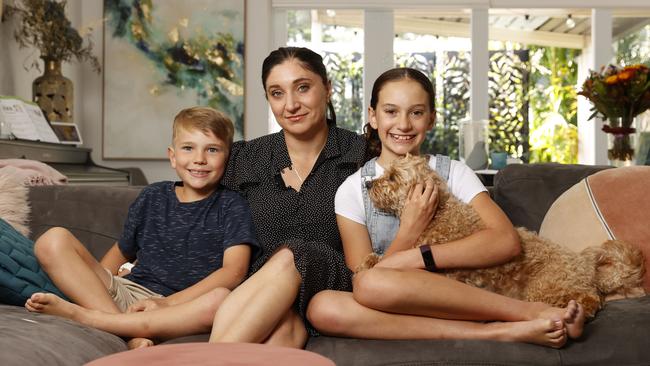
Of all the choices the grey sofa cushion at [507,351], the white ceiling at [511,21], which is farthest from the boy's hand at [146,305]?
the white ceiling at [511,21]

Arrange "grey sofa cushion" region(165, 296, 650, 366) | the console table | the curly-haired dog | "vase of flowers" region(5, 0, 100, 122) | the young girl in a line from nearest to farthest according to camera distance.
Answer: "grey sofa cushion" region(165, 296, 650, 366)
the young girl
the curly-haired dog
the console table
"vase of flowers" region(5, 0, 100, 122)

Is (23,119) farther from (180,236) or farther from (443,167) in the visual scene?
(443,167)

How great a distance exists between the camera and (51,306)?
2053 mm

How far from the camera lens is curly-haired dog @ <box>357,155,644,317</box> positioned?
2123 mm

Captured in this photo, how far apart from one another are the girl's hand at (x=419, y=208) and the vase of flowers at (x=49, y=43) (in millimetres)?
4183

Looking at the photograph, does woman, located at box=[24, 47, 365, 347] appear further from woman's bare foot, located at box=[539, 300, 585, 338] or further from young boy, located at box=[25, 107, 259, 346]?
woman's bare foot, located at box=[539, 300, 585, 338]

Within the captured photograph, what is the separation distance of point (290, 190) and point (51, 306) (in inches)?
33.6

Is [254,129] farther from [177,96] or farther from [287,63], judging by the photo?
[287,63]

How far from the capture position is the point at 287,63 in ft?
8.46

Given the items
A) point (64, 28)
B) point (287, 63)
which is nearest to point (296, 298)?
point (287, 63)

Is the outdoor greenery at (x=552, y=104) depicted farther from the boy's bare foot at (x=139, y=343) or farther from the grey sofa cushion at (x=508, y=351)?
the boy's bare foot at (x=139, y=343)

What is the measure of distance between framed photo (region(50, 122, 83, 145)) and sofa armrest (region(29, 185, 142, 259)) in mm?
2884

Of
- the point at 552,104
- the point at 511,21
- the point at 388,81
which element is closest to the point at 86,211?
the point at 388,81

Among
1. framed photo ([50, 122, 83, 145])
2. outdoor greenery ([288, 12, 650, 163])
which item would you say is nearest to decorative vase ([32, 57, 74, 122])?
framed photo ([50, 122, 83, 145])
